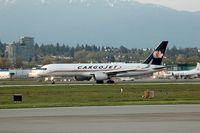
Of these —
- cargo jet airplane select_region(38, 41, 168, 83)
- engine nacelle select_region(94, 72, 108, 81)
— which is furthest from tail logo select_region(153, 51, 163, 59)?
engine nacelle select_region(94, 72, 108, 81)

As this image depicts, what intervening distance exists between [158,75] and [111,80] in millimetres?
78750

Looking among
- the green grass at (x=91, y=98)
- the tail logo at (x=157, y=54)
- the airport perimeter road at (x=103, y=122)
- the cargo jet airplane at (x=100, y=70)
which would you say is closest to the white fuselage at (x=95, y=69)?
the cargo jet airplane at (x=100, y=70)

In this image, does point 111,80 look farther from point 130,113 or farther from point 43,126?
point 43,126

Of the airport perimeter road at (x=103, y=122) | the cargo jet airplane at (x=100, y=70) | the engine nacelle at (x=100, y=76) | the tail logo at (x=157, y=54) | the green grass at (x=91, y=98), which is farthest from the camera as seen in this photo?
the tail logo at (x=157, y=54)

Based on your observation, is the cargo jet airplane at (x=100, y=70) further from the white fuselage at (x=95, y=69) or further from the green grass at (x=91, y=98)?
the green grass at (x=91, y=98)

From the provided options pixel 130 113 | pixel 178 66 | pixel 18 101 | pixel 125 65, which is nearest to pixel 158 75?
pixel 178 66

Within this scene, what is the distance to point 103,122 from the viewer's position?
22.2 metres

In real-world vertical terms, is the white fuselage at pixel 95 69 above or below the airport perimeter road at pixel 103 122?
above

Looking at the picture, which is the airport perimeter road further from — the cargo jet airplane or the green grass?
the cargo jet airplane

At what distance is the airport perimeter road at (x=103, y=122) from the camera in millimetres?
19422

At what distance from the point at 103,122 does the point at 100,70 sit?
6883 centimetres

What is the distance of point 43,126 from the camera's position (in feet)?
68.2

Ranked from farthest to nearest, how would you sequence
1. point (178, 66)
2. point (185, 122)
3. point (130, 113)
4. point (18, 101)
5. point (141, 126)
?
point (178, 66)
point (18, 101)
point (130, 113)
point (185, 122)
point (141, 126)

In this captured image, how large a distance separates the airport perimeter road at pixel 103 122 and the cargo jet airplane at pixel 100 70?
62412 millimetres
